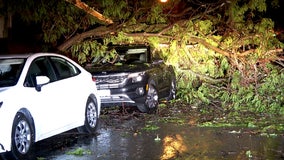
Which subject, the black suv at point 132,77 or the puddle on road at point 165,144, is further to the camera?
the black suv at point 132,77

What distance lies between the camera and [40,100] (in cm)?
851

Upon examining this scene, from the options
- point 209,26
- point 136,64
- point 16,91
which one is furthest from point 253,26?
point 16,91

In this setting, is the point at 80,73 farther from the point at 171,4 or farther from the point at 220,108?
the point at 171,4

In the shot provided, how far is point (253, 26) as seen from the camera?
45.6 feet

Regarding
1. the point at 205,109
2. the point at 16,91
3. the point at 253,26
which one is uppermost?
the point at 253,26

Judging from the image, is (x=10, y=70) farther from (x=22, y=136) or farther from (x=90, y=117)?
(x=90, y=117)

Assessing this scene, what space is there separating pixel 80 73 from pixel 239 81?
4.81 meters

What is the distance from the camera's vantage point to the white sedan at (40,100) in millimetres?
7777

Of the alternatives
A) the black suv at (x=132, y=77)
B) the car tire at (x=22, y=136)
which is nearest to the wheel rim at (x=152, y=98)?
the black suv at (x=132, y=77)

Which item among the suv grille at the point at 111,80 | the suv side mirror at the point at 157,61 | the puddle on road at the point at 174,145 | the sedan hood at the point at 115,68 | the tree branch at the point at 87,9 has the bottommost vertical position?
the puddle on road at the point at 174,145

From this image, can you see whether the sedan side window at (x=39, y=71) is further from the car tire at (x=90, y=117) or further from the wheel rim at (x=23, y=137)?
the car tire at (x=90, y=117)

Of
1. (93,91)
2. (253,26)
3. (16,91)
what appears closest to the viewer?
(16,91)

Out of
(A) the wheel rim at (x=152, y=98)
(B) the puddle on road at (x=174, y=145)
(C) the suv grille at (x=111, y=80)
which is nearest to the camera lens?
(B) the puddle on road at (x=174, y=145)

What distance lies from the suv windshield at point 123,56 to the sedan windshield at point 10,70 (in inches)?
178
